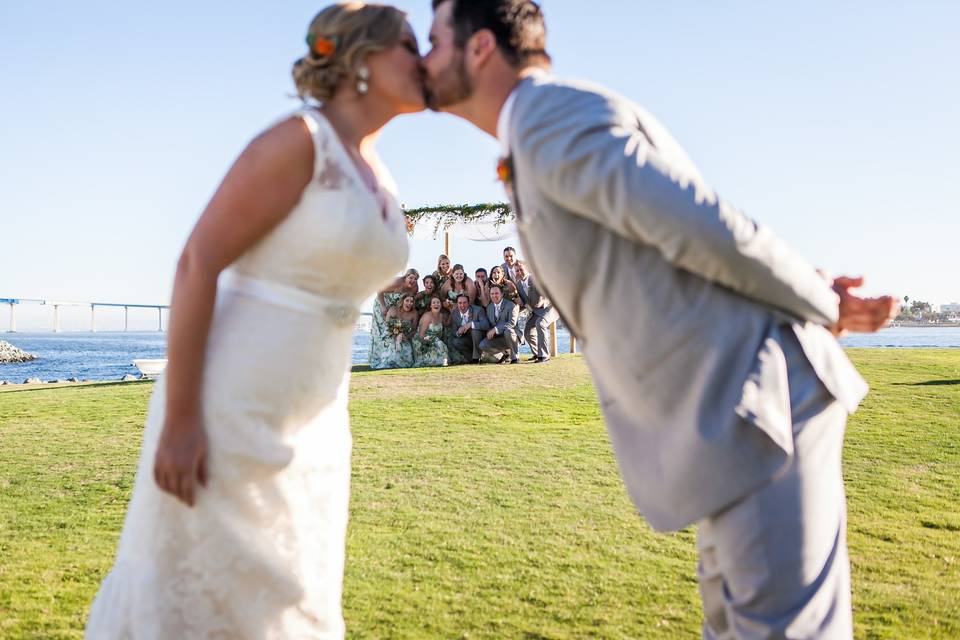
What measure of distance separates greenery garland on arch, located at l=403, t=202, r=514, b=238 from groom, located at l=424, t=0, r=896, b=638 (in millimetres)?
20738

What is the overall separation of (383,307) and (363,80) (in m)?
15.6

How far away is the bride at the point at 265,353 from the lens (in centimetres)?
220

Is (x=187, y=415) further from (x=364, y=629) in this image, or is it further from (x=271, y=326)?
(x=364, y=629)

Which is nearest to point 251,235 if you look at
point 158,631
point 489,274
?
point 158,631

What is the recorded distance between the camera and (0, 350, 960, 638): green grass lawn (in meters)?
4.09

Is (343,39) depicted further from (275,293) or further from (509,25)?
(275,293)

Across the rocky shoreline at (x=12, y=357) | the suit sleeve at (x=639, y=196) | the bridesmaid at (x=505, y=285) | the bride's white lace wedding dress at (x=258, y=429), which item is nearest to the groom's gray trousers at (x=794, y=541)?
the suit sleeve at (x=639, y=196)

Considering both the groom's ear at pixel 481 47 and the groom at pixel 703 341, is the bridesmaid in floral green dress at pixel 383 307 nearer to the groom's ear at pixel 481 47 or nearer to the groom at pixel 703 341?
the groom's ear at pixel 481 47

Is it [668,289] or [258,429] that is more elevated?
[668,289]

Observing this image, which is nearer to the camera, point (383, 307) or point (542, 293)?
point (542, 293)

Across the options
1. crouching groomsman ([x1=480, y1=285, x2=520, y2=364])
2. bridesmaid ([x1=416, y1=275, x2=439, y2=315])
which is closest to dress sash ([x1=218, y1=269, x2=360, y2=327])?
crouching groomsman ([x1=480, y1=285, x2=520, y2=364])

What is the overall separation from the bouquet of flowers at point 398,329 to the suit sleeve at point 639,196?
15.5 m

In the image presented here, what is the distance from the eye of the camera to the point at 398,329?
17.4 metres

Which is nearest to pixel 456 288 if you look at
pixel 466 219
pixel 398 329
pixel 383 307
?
pixel 398 329
